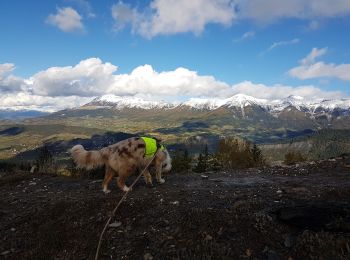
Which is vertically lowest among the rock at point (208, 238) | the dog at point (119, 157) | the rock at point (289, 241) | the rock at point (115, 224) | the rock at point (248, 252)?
the rock at point (115, 224)

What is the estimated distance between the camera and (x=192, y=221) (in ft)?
33.2

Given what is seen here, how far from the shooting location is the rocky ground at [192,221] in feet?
28.9

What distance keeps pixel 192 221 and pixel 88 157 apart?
5.58 meters

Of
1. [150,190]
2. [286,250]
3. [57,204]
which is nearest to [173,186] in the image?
[150,190]

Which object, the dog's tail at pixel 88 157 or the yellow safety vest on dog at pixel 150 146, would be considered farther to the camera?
the yellow safety vest on dog at pixel 150 146

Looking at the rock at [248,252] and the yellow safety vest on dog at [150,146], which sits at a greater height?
the yellow safety vest on dog at [150,146]

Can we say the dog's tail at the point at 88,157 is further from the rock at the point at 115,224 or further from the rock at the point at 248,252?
the rock at the point at 248,252

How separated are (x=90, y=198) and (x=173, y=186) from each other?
10.7ft

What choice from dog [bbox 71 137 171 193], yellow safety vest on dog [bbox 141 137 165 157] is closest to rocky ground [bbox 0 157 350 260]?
dog [bbox 71 137 171 193]

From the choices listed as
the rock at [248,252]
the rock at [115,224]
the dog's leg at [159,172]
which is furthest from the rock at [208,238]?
the dog's leg at [159,172]

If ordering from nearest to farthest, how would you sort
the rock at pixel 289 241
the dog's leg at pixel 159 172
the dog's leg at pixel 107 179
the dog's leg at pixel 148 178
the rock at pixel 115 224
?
the rock at pixel 289 241
the rock at pixel 115 224
the dog's leg at pixel 107 179
the dog's leg at pixel 148 178
the dog's leg at pixel 159 172

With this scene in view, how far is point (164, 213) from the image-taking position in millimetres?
10953

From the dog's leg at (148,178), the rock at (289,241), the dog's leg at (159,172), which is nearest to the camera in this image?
the rock at (289,241)

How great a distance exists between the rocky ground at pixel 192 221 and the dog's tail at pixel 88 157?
46.3 inches
